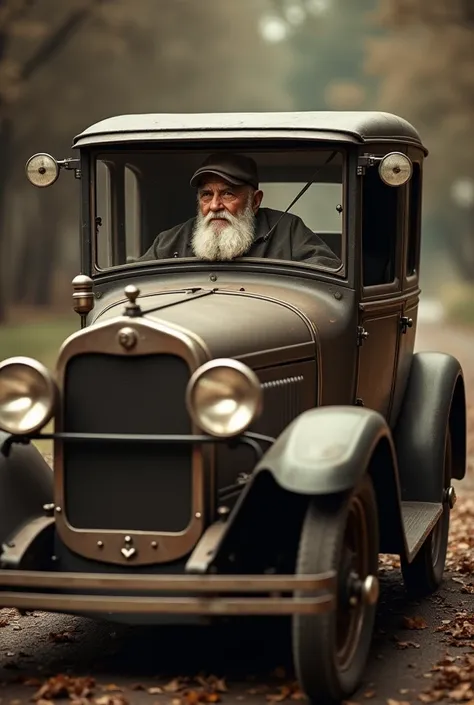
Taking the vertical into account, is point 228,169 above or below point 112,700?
above

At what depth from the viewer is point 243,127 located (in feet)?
20.6

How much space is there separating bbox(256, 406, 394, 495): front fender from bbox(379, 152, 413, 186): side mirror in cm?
141

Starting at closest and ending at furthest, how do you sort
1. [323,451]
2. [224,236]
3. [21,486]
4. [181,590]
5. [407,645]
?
[181,590]
[323,451]
[21,486]
[407,645]
[224,236]

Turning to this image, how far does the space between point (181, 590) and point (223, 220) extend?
7.48 ft

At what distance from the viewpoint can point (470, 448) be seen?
42.3 ft

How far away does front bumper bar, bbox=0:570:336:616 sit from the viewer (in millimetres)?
4652

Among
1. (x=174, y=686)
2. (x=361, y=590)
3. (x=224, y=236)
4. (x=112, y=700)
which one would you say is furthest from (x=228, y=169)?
(x=112, y=700)

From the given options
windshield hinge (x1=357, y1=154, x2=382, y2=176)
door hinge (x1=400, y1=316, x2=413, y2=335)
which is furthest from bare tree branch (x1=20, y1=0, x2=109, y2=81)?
windshield hinge (x1=357, y1=154, x2=382, y2=176)

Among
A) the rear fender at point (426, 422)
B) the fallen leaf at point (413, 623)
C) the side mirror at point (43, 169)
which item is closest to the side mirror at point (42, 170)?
the side mirror at point (43, 169)

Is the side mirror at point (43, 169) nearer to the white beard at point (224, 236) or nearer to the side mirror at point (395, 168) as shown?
the white beard at point (224, 236)

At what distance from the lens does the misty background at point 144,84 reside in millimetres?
23573

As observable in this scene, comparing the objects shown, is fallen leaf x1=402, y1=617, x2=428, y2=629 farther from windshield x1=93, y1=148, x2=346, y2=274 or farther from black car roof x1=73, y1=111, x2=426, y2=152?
black car roof x1=73, y1=111, x2=426, y2=152

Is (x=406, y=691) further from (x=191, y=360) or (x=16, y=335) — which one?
(x=16, y=335)

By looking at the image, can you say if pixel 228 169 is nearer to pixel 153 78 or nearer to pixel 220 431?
pixel 220 431
